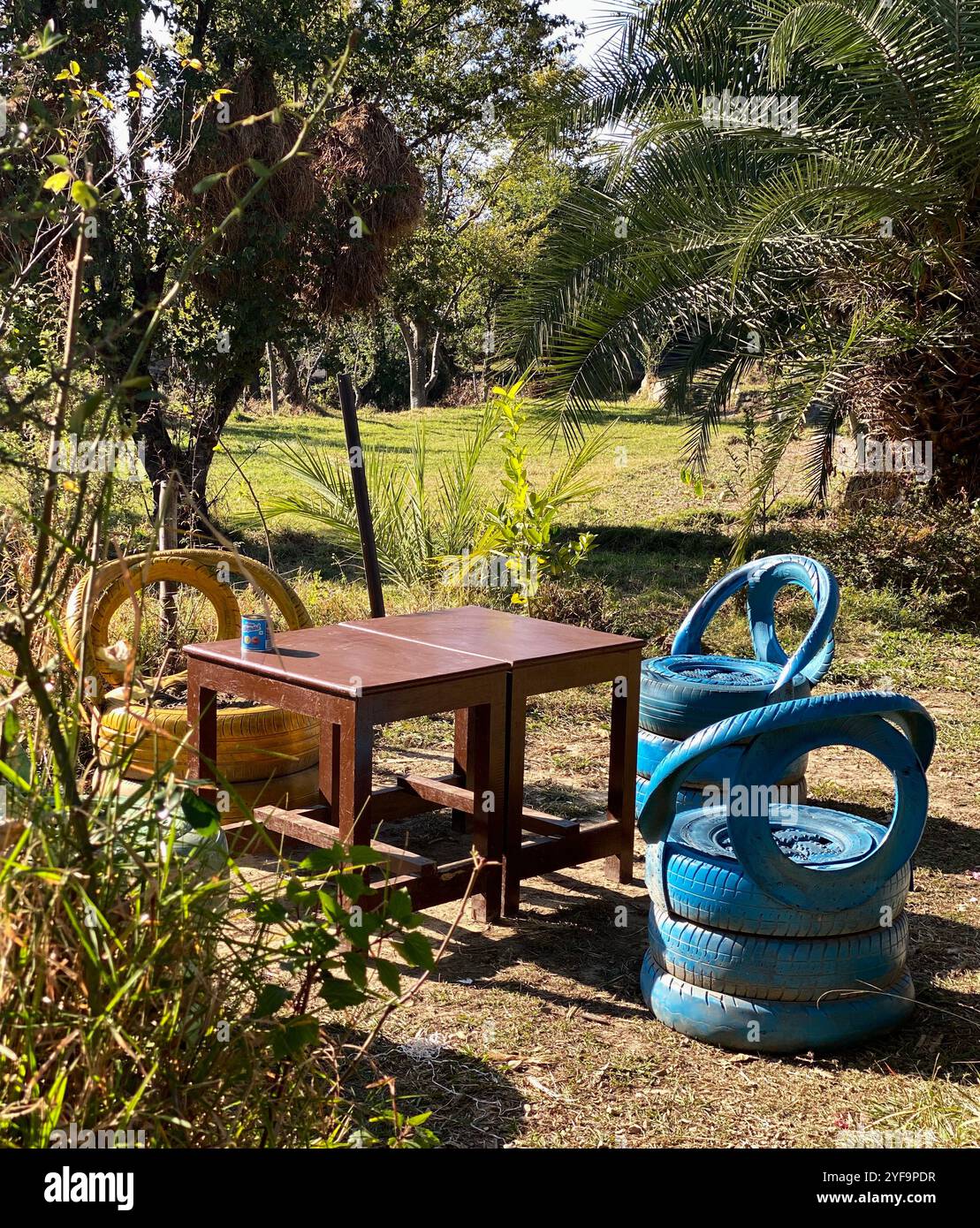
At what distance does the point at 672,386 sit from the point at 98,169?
18.2 ft

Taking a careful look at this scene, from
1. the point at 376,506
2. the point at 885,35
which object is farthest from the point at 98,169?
the point at 885,35

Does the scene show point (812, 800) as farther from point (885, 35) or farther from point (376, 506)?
point (885, 35)

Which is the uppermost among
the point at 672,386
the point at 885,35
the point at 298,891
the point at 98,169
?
the point at 885,35

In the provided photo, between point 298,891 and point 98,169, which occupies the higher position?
point 98,169

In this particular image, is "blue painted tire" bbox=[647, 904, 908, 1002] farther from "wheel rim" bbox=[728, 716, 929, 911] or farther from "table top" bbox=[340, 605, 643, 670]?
"table top" bbox=[340, 605, 643, 670]

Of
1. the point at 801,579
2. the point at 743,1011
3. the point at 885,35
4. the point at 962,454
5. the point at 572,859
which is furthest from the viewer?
the point at 962,454

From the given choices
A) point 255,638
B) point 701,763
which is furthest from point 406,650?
point 701,763

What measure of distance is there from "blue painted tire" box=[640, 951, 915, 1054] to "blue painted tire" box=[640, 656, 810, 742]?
56.0 inches

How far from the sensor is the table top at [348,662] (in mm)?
3758

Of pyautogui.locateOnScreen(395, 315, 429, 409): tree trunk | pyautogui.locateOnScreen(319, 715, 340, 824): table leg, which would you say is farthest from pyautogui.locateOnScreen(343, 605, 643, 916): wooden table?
pyautogui.locateOnScreen(395, 315, 429, 409): tree trunk

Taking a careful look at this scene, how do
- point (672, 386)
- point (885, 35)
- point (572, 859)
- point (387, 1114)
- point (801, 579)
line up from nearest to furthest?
point (387, 1114), point (572, 859), point (801, 579), point (885, 35), point (672, 386)

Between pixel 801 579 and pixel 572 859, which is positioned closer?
pixel 572 859

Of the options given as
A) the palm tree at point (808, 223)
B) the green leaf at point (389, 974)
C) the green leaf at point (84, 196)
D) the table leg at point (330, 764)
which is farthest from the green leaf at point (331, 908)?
the palm tree at point (808, 223)

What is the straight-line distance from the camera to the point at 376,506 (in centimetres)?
852
